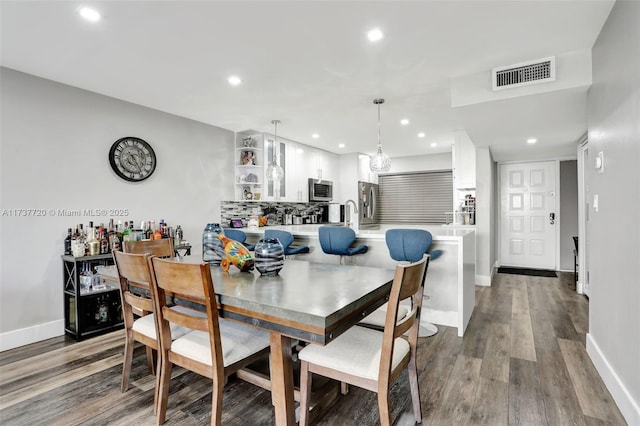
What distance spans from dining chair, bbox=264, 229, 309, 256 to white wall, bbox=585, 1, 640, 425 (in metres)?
2.62

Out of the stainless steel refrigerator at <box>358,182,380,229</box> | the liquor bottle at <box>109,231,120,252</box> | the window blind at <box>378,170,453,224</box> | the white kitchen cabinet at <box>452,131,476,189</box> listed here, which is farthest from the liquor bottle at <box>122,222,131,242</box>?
the window blind at <box>378,170,453,224</box>

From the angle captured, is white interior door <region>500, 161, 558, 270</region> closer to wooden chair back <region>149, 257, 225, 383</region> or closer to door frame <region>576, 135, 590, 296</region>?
door frame <region>576, 135, 590, 296</region>

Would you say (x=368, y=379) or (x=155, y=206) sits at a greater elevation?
(x=155, y=206)

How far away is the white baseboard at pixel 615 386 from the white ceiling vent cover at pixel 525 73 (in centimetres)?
208

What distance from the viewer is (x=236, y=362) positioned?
5.10 ft

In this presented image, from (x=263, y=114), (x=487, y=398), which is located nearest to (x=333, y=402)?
(x=487, y=398)

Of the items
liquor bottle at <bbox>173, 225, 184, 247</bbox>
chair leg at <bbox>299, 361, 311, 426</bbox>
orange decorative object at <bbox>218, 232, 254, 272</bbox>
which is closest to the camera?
chair leg at <bbox>299, 361, 311, 426</bbox>

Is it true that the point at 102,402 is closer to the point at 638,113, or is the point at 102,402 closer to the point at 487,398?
the point at 487,398

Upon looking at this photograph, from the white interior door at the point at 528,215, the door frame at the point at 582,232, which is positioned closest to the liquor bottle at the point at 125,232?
the door frame at the point at 582,232

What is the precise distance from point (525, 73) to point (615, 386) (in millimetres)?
2325

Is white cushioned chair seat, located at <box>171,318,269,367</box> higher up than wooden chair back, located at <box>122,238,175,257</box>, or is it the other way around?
wooden chair back, located at <box>122,238,175,257</box>

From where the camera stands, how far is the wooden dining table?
4.02 ft

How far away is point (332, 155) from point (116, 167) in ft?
13.6

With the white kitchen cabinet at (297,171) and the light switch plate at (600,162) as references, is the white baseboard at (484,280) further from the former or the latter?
the white kitchen cabinet at (297,171)
